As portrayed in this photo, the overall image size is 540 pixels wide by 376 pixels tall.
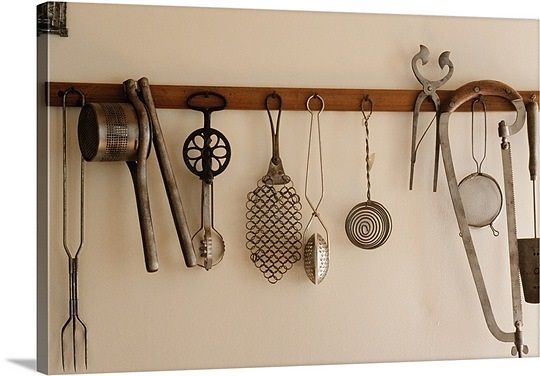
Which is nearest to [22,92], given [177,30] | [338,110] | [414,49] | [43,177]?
[43,177]

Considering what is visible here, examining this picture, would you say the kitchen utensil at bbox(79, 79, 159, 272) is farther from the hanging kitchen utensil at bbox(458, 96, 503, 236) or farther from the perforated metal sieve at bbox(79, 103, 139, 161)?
the hanging kitchen utensil at bbox(458, 96, 503, 236)

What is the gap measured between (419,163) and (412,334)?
0.27 m

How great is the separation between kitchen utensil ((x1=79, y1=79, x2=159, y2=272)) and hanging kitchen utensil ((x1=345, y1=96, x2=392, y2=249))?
1.05ft

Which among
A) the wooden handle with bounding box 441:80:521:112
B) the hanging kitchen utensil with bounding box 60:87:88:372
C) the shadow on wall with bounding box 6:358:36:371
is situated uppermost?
the wooden handle with bounding box 441:80:521:112

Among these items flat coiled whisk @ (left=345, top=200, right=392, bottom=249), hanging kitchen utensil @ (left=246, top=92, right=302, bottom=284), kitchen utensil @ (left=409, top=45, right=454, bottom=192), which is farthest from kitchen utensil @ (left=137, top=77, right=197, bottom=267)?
kitchen utensil @ (left=409, top=45, right=454, bottom=192)

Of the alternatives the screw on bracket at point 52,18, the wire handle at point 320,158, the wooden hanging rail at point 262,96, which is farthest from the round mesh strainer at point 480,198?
the screw on bracket at point 52,18

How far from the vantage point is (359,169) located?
62.7 inches

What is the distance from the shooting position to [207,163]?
4.95 ft

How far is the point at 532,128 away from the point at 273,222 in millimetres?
446

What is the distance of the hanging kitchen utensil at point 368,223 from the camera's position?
62.3 inches

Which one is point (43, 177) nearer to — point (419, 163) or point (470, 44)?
point (419, 163)

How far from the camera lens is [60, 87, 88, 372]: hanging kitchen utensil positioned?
1479 mm

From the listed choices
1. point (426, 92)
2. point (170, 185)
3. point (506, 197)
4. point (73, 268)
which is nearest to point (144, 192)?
point (170, 185)

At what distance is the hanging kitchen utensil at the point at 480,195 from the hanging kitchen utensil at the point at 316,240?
0.23 metres
